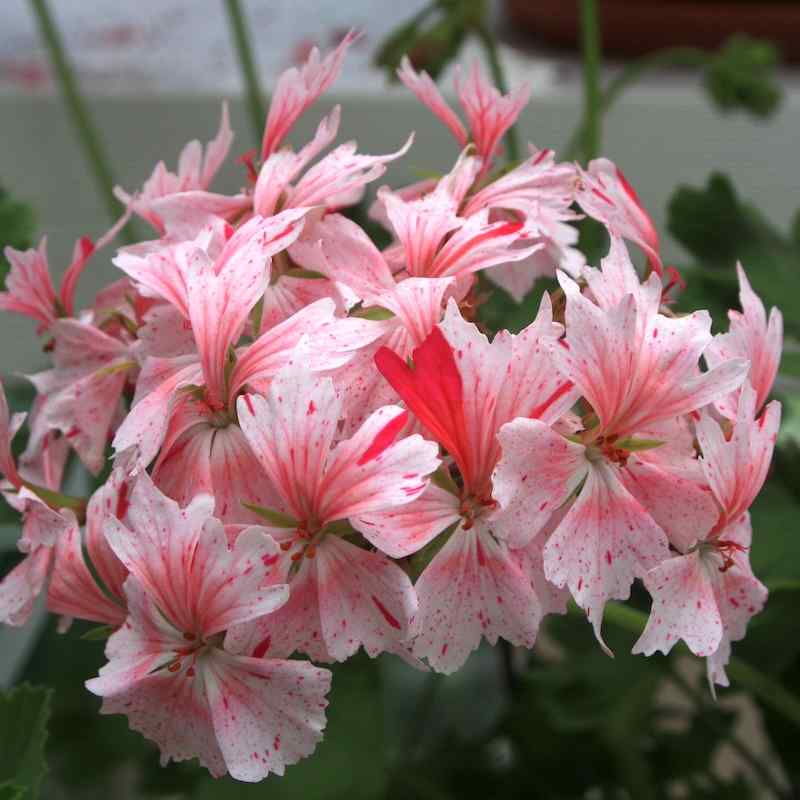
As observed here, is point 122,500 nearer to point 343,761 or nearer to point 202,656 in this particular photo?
point 202,656

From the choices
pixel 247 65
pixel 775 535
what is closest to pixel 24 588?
pixel 775 535

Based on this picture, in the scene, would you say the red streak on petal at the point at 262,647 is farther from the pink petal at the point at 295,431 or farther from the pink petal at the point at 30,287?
the pink petal at the point at 30,287

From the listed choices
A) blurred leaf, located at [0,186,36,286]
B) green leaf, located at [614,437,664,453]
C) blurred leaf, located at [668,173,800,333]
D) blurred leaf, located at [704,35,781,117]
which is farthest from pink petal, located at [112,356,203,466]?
blurred leaf, located at [704,35,781,117]

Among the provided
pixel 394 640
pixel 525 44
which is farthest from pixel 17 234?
pixel 525 44

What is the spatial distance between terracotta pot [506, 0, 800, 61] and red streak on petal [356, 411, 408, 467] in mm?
806

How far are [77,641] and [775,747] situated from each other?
0.43 m

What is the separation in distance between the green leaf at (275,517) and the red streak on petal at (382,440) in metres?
0.02

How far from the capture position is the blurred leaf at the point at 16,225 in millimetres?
555


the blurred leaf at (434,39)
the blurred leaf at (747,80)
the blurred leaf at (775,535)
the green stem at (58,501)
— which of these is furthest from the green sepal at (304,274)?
the blurred leaf at (747,80)

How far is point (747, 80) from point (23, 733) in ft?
1.87

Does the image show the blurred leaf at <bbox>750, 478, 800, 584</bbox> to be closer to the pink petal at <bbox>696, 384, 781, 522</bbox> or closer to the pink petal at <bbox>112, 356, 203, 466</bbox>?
the pink petal at <bbox>696, 384, 781, 522</bbox>

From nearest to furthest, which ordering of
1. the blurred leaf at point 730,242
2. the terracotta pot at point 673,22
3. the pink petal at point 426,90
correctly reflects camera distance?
the pink petal at point 426,90
the blurred leaf at point 730,242
the terracotta pot at point 673,22

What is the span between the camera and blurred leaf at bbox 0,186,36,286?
55 centimetres

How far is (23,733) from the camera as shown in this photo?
43 cm
